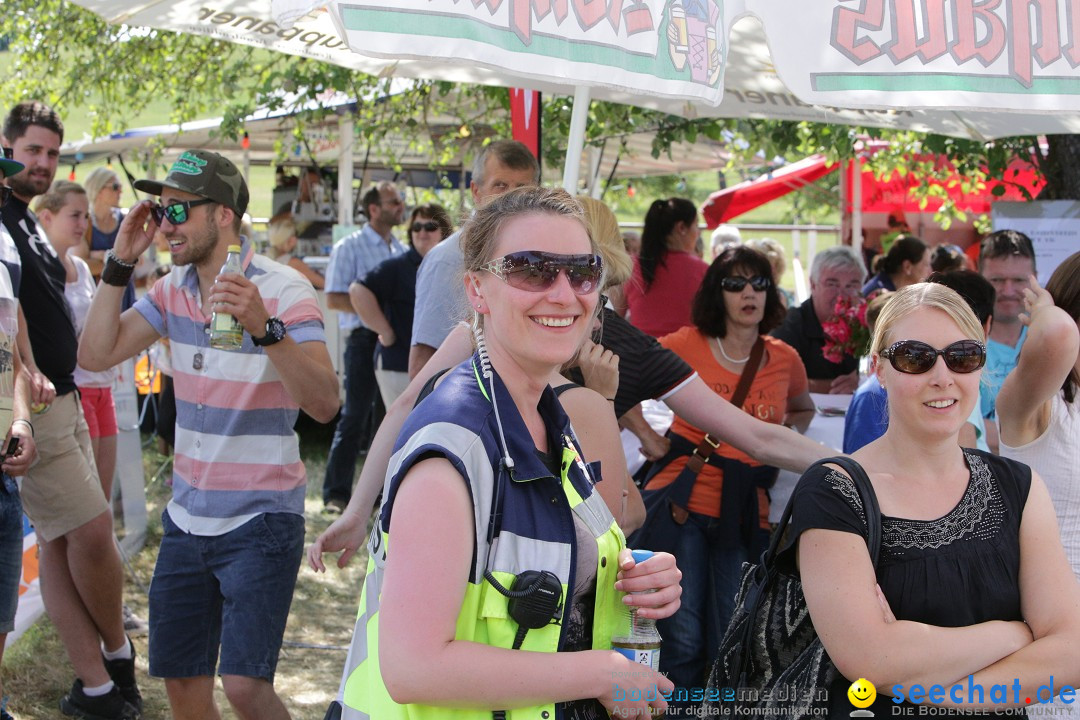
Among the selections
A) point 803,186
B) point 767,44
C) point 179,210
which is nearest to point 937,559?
point 767,44

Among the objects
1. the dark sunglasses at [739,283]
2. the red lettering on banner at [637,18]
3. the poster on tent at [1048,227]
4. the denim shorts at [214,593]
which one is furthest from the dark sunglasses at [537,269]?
the poster on tent at [1048,227]

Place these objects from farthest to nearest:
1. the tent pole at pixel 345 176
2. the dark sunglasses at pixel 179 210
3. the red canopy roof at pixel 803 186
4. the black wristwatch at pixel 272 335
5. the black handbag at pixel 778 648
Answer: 1. the red canopy roof at pixel 803 186
2. the tent pole at pixel 345 176
3. the dark sunglasses at pixel 179 210
4. the black wristwatch at pixel 272 335
5. the black handbag at pixel 778 648

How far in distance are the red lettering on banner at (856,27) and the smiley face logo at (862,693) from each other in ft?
5.79

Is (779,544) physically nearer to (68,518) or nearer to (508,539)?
(508,539)

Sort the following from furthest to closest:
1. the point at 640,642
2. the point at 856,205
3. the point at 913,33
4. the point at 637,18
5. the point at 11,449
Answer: the point at 856,205 → the point at 11,449 → the point at 913,33 → the point at 637,18 → the point at 640,642

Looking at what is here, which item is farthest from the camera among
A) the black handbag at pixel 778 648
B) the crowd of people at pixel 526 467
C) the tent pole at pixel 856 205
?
the tent pole at pixel 856 205

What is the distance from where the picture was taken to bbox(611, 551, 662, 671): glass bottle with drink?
1893mm

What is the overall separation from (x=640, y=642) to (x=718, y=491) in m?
2.15

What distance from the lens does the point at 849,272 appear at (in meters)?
6.70

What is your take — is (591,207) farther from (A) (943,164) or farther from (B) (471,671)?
(A) (943,164)

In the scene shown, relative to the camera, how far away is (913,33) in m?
3.01

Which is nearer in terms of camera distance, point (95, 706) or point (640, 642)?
point (640, 642)

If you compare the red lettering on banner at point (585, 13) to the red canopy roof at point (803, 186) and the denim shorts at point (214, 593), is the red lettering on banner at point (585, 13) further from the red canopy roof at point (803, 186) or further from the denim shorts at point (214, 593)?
the red canopy roof at point (803, 186)

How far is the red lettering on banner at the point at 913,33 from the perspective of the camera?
3.00 metres
